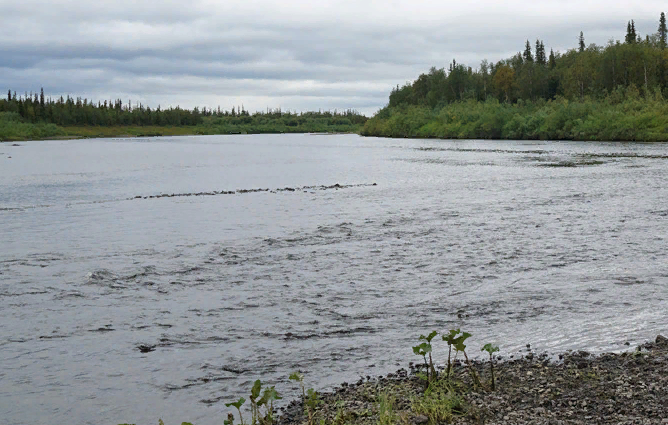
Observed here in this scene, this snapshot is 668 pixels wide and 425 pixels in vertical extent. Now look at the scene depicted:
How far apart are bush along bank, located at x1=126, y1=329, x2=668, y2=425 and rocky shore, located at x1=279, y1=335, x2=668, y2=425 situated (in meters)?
0.01

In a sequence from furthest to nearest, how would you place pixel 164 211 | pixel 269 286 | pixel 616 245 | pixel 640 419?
1. pixel 164 211
2. pixel 616 245
3. pixel 269 286
4. pixel 640 419

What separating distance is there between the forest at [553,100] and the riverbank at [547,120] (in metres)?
0.14

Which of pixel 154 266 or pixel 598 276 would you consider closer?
pixel 598 276

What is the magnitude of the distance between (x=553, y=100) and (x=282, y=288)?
5489 inches

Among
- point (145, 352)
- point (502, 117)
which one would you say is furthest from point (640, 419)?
point (502, 117)

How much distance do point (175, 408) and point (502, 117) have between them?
125682mm

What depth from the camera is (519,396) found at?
8.68m

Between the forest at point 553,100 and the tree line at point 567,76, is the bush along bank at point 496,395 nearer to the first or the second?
the forest at point 553,100

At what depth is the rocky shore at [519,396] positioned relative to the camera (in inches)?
314

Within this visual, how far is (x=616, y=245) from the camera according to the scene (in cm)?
2112

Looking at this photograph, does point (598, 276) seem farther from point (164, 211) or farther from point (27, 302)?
point (164, 211)

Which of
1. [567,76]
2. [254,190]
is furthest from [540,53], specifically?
[254,190]

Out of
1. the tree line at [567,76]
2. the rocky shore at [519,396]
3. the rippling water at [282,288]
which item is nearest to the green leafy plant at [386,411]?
the rocky shore at [519,396]

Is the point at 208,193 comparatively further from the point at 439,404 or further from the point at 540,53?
the point at 540,53
